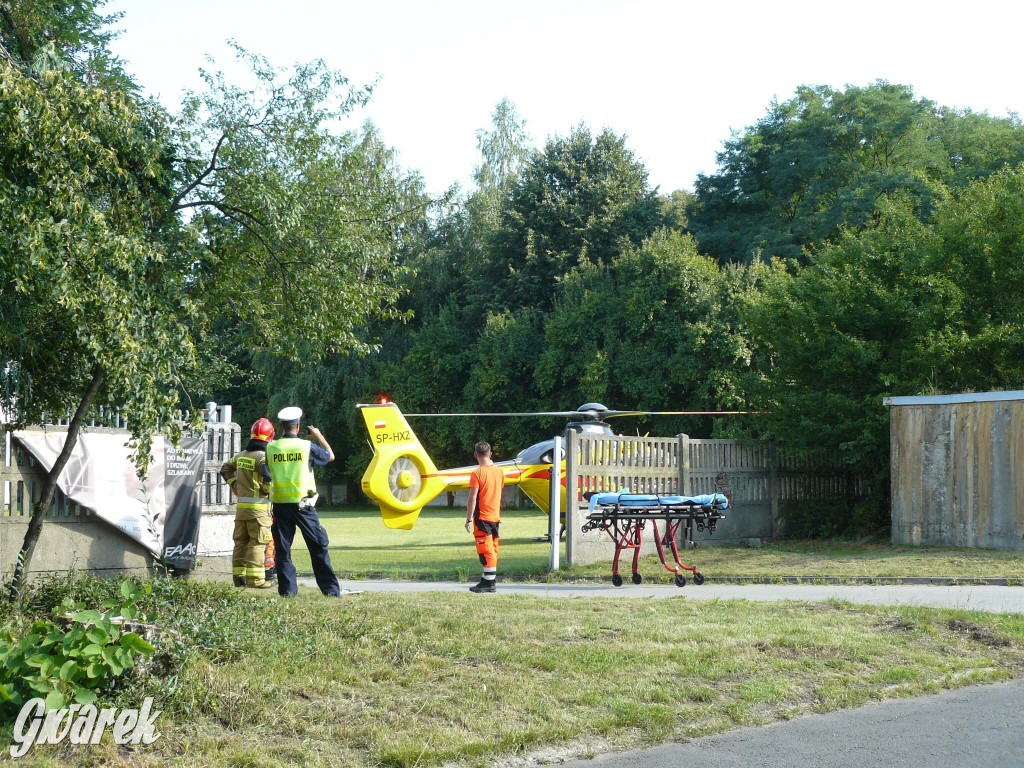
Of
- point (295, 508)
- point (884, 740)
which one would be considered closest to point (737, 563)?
point (295, 508)

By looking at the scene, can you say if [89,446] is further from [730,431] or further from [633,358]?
[633,358]

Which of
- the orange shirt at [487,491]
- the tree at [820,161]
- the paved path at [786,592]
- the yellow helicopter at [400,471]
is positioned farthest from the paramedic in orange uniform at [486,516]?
the tree at [820,161]

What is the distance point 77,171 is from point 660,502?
8.54 m

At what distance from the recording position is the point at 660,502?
13570 millimetres

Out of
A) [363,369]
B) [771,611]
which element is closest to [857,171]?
[363,369]

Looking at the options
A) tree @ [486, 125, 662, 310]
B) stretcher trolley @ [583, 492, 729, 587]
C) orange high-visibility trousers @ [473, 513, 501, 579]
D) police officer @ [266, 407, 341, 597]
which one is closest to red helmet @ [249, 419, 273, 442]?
police officer @ [266, 407, 341, 597]

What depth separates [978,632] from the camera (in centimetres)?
894

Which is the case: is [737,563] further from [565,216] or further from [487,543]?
[565,216]

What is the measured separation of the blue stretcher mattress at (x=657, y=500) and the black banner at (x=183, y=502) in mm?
5491

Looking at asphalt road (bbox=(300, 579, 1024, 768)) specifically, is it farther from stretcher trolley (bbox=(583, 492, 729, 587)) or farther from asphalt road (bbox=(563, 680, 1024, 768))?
stretcher trolley (bbox=(583, 492, 729, 587))

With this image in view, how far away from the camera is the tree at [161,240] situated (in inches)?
300

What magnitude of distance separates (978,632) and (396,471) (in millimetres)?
13776

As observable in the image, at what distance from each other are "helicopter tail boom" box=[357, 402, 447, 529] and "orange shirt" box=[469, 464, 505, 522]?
7.82m

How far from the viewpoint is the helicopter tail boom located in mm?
20781
